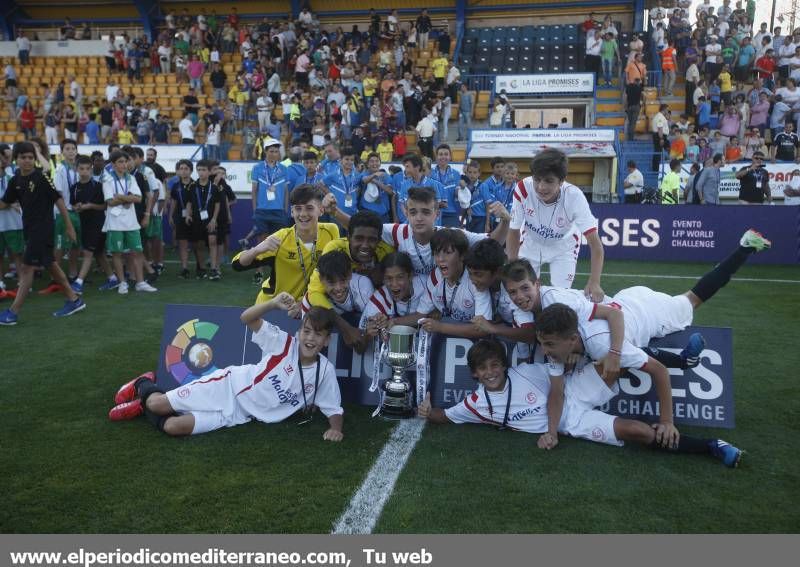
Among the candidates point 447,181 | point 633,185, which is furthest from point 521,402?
point 633,185

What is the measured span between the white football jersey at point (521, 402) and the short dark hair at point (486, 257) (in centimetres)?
69

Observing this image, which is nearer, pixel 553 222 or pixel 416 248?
pixel 416 248

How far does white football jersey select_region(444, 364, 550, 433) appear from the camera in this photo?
13.5 ft

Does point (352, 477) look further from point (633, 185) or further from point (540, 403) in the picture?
point (633, 185)

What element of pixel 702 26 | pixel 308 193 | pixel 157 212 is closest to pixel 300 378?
pixel 308 193

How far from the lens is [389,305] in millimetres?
4641

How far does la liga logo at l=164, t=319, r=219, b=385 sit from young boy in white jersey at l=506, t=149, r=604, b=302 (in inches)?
96.1

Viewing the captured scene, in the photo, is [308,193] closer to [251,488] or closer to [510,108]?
[251,488]

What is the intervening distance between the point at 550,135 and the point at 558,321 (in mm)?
15947

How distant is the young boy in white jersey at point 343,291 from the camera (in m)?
4.35

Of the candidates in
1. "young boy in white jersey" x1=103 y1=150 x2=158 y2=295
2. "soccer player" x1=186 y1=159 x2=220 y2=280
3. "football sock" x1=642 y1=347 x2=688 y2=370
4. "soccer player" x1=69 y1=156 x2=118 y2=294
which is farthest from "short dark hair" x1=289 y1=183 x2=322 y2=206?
"soccer player" x1=186 y1=159 x2=220 y2=280

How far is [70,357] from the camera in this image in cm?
592

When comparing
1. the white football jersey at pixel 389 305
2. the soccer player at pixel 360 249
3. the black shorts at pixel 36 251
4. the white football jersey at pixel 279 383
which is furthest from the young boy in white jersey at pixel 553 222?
the black shorts at pixel 36 251
